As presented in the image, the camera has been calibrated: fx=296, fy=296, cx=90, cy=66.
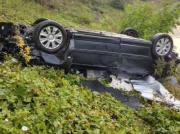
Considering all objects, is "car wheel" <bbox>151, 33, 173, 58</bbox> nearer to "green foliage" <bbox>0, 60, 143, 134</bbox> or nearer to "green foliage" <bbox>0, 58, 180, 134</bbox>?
"green foliage" <bbox>0, 58, 180, 134</bbox>

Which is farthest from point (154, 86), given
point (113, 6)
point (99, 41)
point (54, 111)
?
point (113, 6)

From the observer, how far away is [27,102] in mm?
3756

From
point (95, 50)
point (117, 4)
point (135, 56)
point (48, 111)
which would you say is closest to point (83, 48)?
point (95, 50)

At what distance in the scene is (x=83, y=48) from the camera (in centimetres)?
670

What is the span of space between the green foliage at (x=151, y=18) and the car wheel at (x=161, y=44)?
3.49m

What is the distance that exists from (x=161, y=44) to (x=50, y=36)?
9.39 feet

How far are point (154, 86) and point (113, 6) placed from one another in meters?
19.8

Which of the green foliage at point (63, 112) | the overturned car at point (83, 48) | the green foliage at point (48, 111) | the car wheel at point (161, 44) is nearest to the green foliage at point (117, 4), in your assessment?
the overturned car at point (83, 48)

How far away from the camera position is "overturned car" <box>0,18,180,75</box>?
616 centimetres

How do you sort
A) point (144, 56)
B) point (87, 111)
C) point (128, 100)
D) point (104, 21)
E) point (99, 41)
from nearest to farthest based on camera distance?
point (87, 111) → point (128, 100) → point (99, 41) → point (144, 56) → point (104, 21)

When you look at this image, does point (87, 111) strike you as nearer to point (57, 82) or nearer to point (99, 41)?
point (57, 82)

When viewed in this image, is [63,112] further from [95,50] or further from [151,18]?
[151,18]

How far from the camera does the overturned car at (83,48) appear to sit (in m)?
6.16

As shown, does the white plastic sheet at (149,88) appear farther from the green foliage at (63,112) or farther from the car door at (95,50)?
the green foliage at (63,112)
